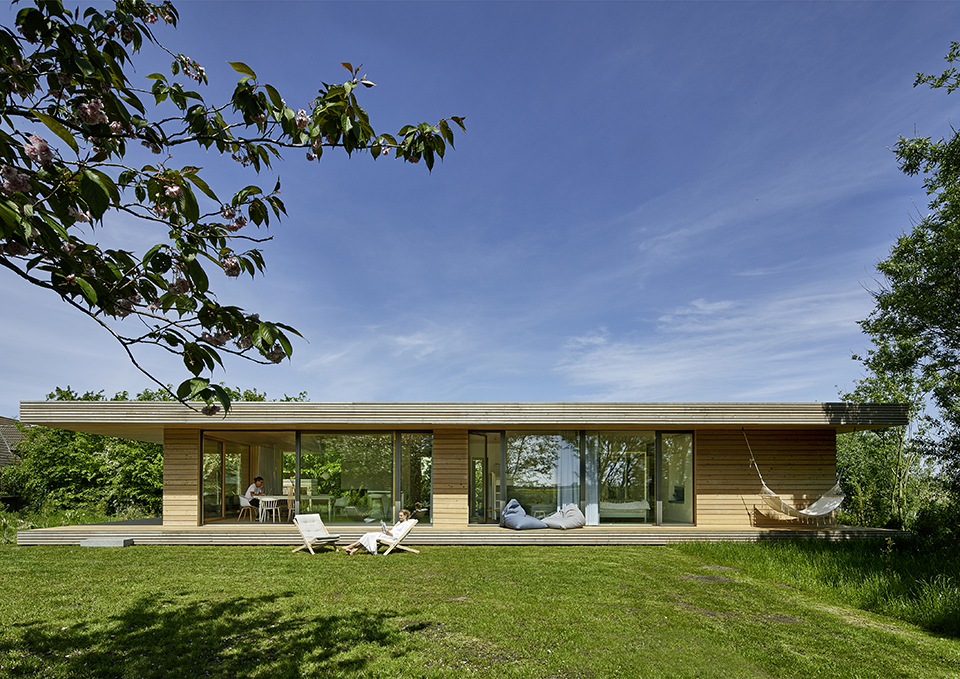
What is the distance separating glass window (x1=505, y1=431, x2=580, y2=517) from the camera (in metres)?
14.2

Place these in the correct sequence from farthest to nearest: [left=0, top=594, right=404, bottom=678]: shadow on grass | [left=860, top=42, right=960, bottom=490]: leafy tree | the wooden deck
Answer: the wooden deck
[left=860, top=42, right=960, bottom=490]: leafy tree
[left=0, top=594, right=404, bottom=678]: shadow on grass

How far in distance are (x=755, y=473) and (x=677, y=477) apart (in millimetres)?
1709

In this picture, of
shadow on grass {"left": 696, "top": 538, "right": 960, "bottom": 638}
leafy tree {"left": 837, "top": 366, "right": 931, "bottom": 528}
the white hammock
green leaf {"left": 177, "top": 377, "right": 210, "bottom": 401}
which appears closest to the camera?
green leaf {"left": 177, "top": 377, "right": 210, "bottom": 401}

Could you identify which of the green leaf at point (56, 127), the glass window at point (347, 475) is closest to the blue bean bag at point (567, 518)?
the glass window at point (347, 475)

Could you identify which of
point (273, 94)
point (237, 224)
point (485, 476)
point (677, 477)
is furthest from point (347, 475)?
point (273, 94)

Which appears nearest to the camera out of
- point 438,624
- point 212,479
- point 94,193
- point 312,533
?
point 94,193

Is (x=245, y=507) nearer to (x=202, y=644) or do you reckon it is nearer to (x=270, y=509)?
(x=270, y=509)

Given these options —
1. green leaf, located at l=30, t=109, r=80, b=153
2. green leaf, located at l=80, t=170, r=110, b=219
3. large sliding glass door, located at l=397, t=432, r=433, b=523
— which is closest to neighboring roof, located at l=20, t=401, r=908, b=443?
large sliding glass door, located at l=397, t=432, r=433, b=523

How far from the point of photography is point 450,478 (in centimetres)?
1396

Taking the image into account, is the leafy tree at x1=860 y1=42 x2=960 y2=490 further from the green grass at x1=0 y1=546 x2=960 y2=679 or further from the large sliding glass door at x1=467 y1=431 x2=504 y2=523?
the large sliding glass door at x1=467 y1=431 x2=504 y2=523

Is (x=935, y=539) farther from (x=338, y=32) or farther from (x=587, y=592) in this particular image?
(x=338, y=32)

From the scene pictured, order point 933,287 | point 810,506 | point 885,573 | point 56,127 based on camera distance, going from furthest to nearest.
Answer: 1. point 810,506
2. point 933,287
3. point 885,573
4. point 56,127

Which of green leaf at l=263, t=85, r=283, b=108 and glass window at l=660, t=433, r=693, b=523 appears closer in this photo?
green leaf at l=263, t=85, r=283, b=108

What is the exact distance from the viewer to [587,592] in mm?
7914
